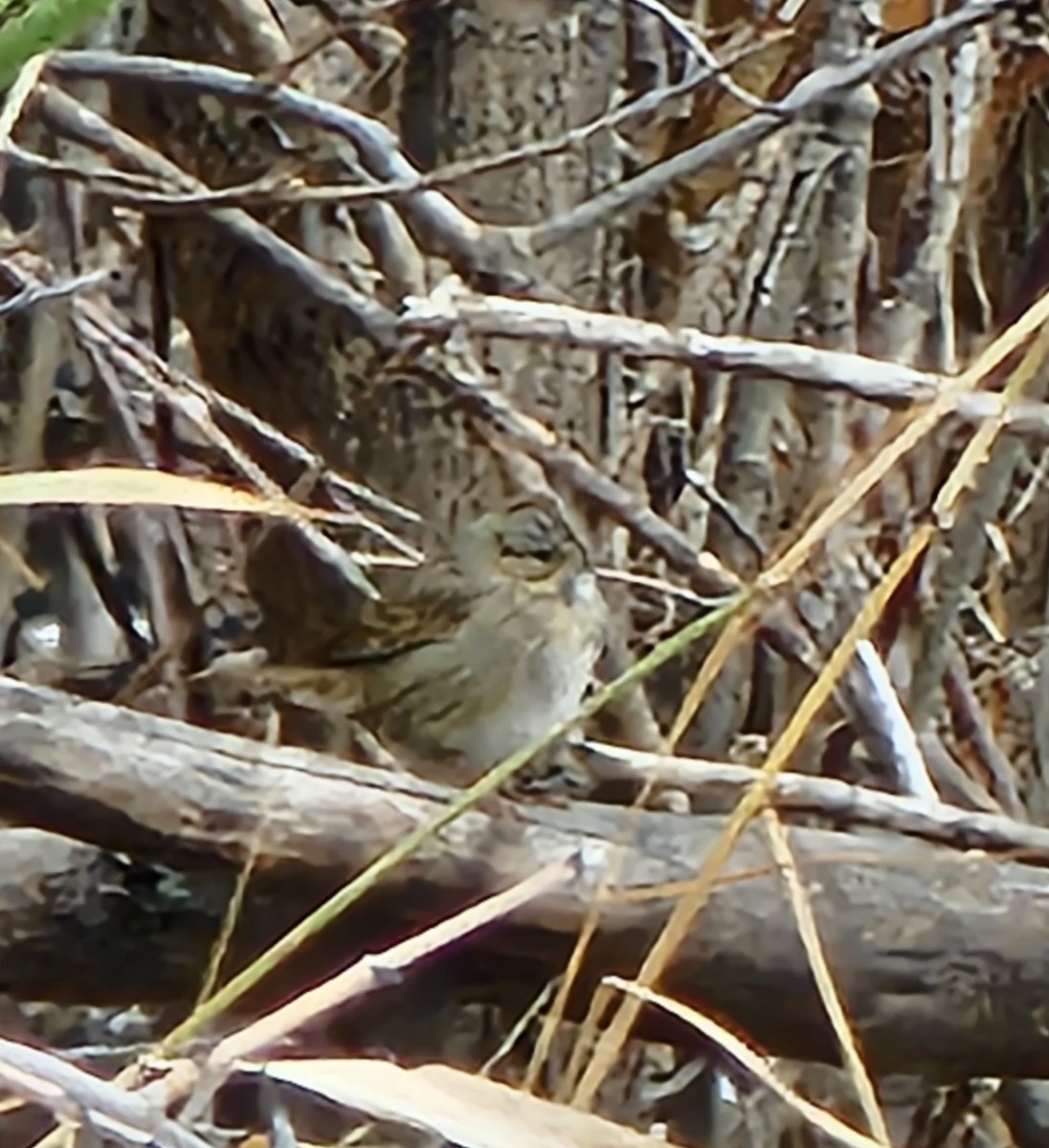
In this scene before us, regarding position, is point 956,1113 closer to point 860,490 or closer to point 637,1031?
point 637,1031

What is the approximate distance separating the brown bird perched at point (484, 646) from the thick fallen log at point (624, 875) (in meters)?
0.82

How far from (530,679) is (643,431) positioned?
22cm

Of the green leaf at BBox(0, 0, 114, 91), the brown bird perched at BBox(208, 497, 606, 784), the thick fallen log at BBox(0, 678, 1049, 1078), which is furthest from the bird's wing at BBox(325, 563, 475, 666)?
the green leaf at BBox(0, 0, 114, 91)

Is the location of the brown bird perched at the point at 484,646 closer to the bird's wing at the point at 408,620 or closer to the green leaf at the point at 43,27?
the bird's wing at the point at 408,620

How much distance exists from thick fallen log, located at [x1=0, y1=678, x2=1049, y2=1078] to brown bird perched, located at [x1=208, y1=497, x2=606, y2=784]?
0.82 meters

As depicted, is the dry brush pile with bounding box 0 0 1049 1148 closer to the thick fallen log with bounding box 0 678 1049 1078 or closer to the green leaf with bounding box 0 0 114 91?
the thick fallen log with bounding box 0 678 1049 1078

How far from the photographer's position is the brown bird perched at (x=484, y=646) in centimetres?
169

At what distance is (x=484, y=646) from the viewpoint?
1.77 metres

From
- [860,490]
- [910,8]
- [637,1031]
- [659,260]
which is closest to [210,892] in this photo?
[637,1031]

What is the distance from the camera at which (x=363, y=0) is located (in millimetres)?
1449

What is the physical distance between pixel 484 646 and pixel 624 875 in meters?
0.93

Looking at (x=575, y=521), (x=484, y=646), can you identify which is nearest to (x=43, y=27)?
(x=575, y=521)

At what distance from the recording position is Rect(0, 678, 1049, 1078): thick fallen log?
803 millimetres

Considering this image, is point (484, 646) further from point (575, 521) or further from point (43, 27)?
point (43, 27)
